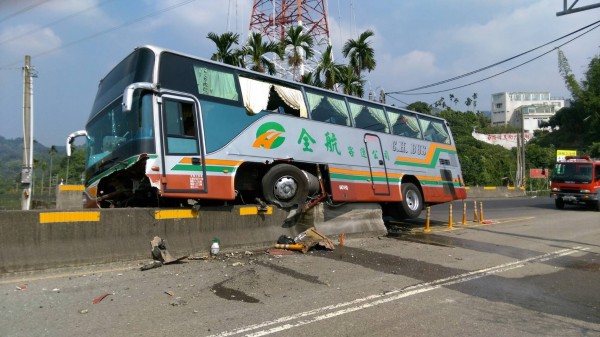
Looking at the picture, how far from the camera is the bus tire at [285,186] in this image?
30.3ft

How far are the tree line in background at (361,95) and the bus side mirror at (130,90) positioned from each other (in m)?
3.11

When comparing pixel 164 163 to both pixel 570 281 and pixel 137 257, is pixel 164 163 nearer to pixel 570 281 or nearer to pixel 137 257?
pixel 137 257

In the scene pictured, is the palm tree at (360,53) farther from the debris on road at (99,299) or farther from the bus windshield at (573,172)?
the debris on road at (99,299)

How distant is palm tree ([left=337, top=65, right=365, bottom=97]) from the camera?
22761 millimetres

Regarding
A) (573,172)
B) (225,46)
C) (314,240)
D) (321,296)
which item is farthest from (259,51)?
(573,172)

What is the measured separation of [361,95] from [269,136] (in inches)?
614

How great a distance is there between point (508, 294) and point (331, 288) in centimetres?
251

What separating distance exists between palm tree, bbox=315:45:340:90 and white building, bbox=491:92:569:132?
115m

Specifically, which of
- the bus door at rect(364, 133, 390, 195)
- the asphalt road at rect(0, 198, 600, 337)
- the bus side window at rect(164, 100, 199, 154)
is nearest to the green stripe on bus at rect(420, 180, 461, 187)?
the bus door at rect(364, 133, 390, 195)

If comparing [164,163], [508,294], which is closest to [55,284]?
[164,163]

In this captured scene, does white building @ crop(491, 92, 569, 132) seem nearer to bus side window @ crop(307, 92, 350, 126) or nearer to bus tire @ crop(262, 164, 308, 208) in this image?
bus side window @ crop(307, 92, 350, 126)

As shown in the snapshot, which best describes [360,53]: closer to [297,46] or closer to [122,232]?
[297,46]

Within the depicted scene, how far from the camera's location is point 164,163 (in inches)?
294

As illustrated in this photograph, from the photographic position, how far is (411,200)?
41.5 feet
